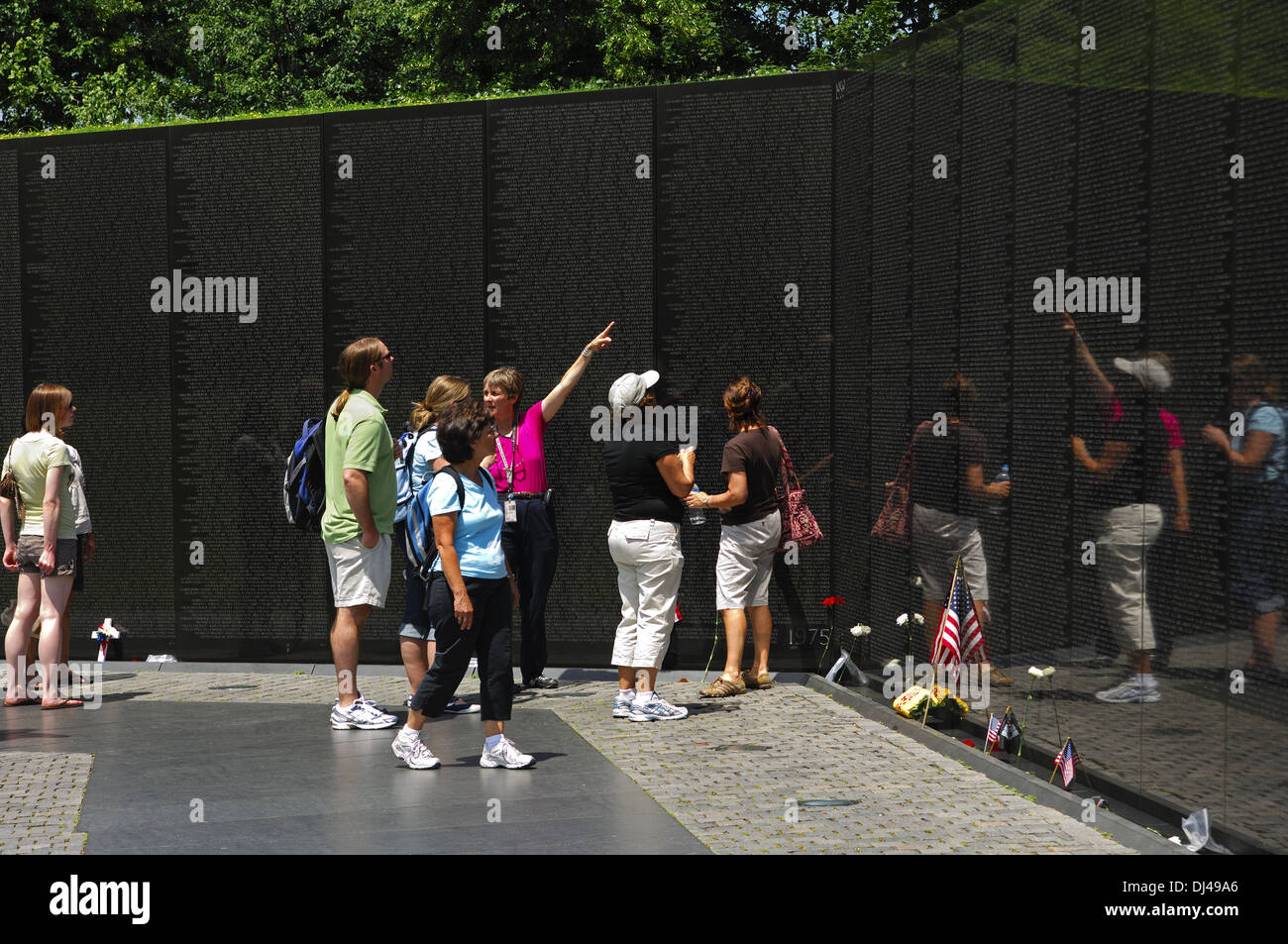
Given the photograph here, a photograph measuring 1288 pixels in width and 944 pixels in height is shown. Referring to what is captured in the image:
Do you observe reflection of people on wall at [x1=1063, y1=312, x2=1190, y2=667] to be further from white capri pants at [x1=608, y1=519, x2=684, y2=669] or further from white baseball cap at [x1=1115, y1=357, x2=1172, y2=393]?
white capri pants at [x1=608, y1=519, x2=684, y2=669]

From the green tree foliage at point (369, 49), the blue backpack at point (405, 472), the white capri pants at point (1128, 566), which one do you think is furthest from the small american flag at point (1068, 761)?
the green tree foliage at point (369, 49)

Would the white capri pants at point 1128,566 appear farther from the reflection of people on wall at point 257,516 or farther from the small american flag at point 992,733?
the reflection of people on wall at point 257,516

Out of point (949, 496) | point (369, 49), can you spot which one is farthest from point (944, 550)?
point (369, 49)

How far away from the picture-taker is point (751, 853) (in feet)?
18.4

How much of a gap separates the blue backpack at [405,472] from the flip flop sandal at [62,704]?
248 cm

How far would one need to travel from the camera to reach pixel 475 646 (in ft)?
23.9

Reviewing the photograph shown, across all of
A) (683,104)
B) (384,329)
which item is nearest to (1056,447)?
(683,104)

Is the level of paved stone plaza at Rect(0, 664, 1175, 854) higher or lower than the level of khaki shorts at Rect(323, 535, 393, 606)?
lower

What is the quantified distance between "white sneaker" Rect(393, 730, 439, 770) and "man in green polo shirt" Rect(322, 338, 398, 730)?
1.07m

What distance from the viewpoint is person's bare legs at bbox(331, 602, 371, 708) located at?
827 centimetres

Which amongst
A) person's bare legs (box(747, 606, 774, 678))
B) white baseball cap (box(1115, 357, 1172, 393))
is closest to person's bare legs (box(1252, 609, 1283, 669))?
white baseball cap (box(1115, 357, 1172, 393))

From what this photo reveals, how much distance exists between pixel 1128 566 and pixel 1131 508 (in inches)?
9.6

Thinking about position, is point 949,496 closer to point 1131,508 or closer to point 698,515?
point 1131,508

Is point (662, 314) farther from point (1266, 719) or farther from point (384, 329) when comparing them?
point (1266, 719)
